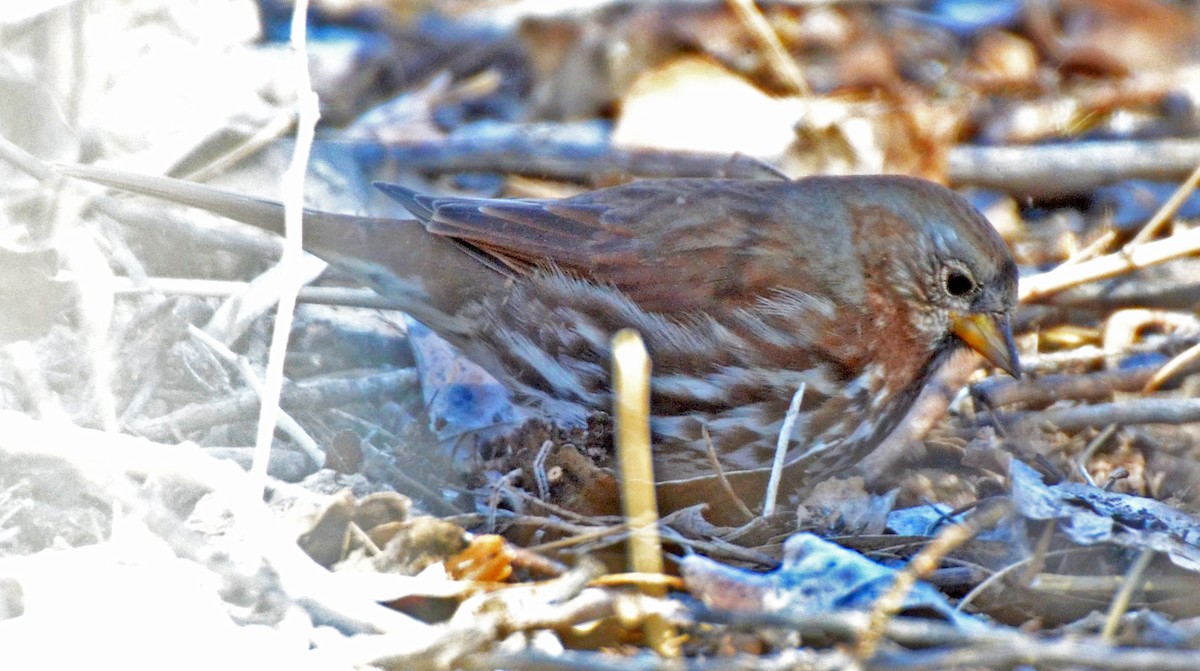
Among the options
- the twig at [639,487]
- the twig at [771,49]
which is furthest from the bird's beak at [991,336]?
the twig at [771,49]

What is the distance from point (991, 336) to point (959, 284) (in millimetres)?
171

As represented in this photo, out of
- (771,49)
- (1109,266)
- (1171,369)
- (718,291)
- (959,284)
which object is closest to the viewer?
(718,291)

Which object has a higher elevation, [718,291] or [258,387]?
[718,291]

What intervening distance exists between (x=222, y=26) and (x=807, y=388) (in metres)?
3.06

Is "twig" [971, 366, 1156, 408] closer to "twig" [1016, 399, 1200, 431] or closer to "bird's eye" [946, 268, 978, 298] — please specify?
"twig" [1016, 399, 1200, 431]

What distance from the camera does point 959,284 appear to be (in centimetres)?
377

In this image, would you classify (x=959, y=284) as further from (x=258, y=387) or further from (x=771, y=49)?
(x=771, y=49)

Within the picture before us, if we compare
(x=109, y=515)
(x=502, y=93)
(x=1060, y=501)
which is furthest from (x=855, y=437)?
(x=502, y=93)

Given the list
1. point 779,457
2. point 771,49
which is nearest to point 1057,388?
point 779,457

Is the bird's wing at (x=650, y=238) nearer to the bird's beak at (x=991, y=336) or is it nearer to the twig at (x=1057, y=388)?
the bird's beak at (x=991, y=336)

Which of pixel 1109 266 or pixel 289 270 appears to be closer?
pixel 289 270

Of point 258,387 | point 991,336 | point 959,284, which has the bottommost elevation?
point 258,387

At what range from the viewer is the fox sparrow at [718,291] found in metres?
3.62

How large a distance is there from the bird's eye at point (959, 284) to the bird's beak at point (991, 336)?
0.21ft
